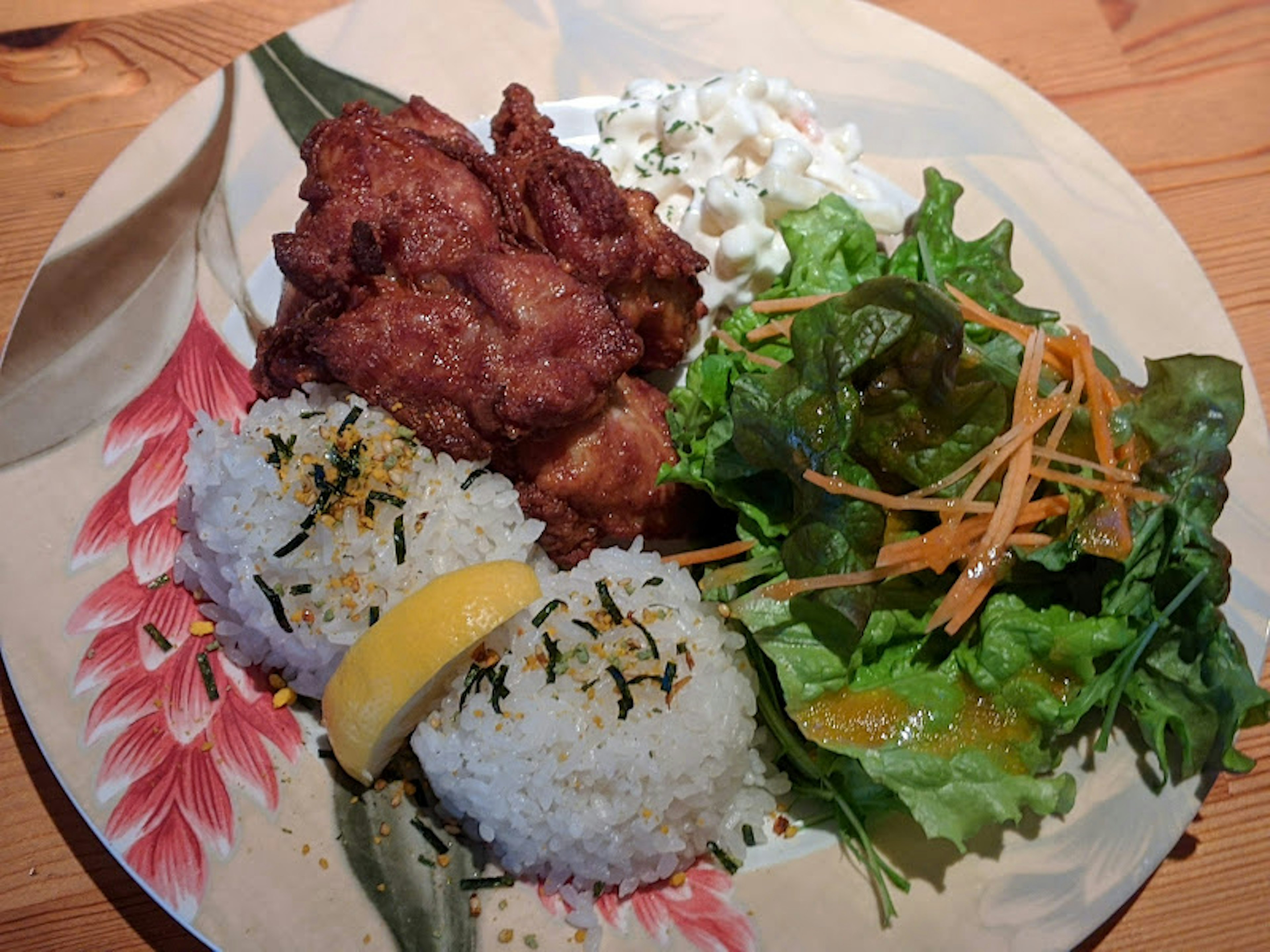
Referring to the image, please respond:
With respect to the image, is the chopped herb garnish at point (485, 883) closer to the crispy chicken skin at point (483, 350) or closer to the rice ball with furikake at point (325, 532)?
the rice ball with furikake at point (325, 532)

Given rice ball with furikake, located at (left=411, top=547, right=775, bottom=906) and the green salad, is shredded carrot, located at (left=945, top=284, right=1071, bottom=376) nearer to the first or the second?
the green salad

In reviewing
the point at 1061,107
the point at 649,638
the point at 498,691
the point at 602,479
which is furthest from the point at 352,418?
the point at 1061,107

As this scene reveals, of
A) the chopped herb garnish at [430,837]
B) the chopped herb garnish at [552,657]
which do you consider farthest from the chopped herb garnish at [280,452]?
the chopped herb garnish at [430,837]

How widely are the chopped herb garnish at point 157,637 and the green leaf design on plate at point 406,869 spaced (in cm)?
58

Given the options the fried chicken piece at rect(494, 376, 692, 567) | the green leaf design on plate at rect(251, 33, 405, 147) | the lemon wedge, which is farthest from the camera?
the green leaf design on plate at rect(251, 33, 405, 147)

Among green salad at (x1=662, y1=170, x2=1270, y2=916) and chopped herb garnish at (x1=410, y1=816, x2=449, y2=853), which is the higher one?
green salad at (x1=662, y1=170, x2=1270, y2=916)

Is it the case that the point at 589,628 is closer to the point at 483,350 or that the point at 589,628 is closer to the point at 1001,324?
the point at 483,350

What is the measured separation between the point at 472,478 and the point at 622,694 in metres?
0.72

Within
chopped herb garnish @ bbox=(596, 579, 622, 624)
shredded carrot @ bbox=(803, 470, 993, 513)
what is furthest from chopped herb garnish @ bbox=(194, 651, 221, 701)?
shredded carrot @ bbox=(803, 470, 993, 513)

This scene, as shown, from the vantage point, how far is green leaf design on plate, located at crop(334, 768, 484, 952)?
224cm

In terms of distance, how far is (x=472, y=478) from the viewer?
259cm

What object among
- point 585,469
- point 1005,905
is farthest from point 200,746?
point 1005,905

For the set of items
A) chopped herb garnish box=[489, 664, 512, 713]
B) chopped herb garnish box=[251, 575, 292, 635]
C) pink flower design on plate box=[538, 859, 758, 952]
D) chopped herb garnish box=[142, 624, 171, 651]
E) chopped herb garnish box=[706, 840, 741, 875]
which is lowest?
pink flower design on plate box=[538, 859, 758, 952]

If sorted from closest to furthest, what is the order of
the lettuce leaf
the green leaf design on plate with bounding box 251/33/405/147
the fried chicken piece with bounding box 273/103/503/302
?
the fried chicken piece with bounding box 273/103/503/302 → the lettuce leaf → the green leaf design on plate with bounding box 251/33/405/147
